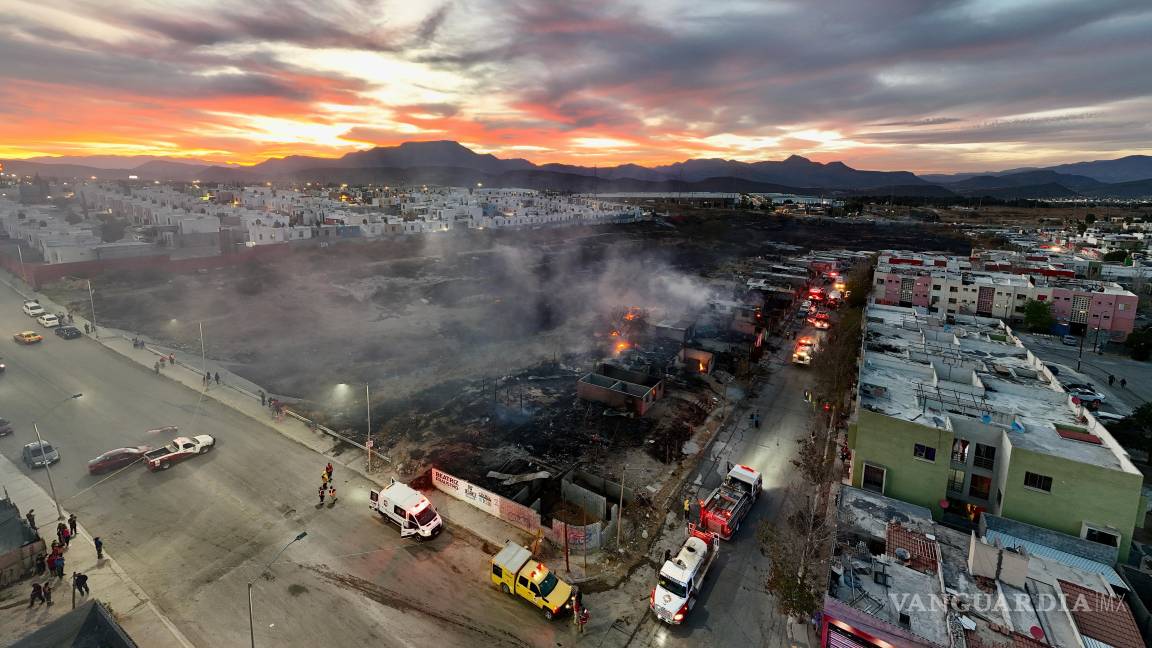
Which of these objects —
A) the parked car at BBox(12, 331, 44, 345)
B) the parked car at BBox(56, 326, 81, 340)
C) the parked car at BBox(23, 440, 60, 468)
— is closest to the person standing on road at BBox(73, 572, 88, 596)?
the parked car at BBox(23, 440, 60, 468)

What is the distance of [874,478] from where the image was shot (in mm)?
18094

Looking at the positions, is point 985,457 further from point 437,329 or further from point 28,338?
point 28,338

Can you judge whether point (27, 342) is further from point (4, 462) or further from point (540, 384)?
point (540, 384)

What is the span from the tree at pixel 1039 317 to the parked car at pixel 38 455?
66.3 m

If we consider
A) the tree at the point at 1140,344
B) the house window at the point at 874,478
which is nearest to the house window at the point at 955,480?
the house window at the point at 874,478

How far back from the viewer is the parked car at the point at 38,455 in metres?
20.0

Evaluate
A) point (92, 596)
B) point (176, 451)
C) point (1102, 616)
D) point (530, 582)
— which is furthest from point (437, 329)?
point (1102, 616)

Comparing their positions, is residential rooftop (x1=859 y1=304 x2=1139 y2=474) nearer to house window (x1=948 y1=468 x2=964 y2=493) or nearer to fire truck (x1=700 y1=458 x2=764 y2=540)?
house window (x1=948 y1=468 x2=964 y2=493)

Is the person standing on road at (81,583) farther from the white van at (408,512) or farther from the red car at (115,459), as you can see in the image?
the red car at (115,459)

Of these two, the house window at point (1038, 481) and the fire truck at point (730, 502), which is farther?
the fire truck at point (730, 502)

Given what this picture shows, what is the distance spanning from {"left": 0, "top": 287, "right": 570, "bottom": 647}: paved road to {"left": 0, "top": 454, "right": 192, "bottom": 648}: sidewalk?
0.94 feet

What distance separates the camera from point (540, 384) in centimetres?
3092

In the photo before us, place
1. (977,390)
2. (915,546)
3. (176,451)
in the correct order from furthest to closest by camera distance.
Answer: (176,451), (977,390), (915,546)

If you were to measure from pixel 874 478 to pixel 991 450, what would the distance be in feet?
12.5
